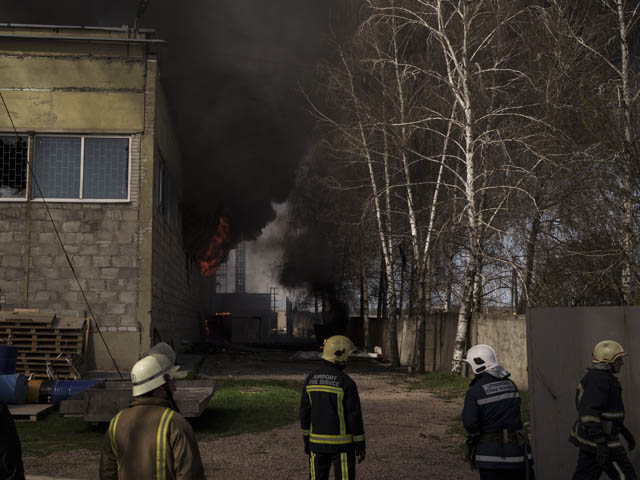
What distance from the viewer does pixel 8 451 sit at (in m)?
3.23

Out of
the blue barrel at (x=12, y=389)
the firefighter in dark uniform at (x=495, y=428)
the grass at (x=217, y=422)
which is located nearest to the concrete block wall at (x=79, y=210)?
the grass at (x=217, y=422)

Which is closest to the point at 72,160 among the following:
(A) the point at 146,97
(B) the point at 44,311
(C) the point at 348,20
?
(A) the point at 146,97

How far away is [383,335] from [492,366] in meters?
22.8

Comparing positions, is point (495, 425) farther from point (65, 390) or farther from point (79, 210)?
point (79, 210)

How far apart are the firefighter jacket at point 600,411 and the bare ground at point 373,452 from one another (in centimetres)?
232

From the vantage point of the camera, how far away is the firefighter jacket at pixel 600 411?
4.93m

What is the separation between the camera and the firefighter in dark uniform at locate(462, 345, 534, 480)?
175 inches

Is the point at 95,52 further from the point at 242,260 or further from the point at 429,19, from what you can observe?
the point at 242,260

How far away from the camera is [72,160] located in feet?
49.3

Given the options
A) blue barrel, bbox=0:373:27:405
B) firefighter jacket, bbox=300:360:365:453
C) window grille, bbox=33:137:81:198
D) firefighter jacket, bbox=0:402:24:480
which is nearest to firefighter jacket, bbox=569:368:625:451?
firefighter jacket, bbox=300:360:365:453

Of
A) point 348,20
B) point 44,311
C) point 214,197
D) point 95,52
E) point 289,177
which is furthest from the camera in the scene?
point 289,177

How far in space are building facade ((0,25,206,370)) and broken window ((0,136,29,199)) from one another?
2 cm

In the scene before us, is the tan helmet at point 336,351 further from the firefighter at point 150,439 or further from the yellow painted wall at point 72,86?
the yellow painted wall at point 72,86

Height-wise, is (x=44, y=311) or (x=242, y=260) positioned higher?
(x=242, y=260)
